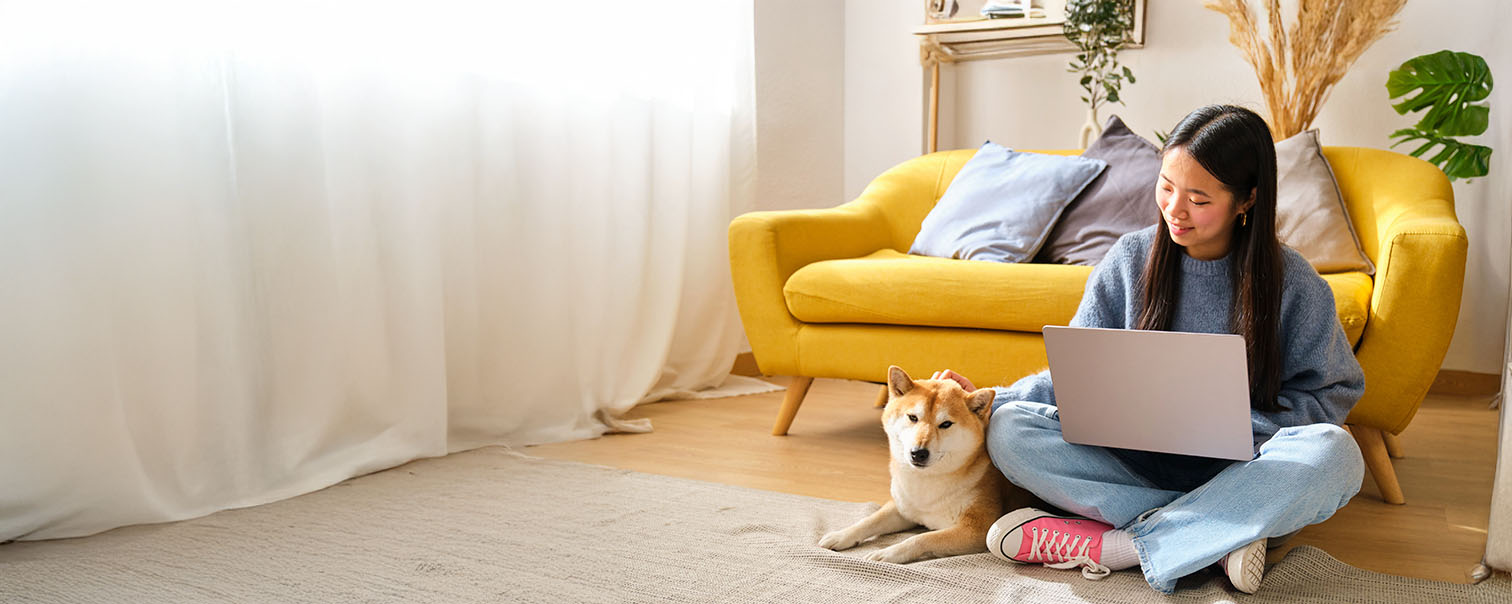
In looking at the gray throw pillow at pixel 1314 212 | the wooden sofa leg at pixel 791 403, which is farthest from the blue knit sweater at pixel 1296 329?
the wooden sofa leg at pixel 791 403

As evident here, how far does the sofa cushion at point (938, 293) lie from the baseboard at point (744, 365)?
3.31ft

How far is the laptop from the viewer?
1.31 meters

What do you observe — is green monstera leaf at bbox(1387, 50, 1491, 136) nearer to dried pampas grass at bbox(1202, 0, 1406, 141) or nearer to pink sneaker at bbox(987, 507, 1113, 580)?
dried pampas grass at bbox(1202, 0, 1406, 141)

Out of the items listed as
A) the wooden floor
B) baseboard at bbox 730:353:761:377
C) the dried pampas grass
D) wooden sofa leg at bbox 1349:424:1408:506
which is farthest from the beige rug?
Result: the dried pampas grass

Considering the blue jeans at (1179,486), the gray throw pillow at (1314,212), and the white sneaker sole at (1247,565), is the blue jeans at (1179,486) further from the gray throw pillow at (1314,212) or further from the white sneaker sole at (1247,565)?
the gray throw pillow at (1314,212)

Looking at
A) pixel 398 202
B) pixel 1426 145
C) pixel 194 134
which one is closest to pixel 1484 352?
pixel 1426 145

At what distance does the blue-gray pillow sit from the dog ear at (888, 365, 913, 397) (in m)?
0.91

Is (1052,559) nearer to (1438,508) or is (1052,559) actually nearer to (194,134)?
(1438,508)

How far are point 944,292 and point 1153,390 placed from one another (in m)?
0.78

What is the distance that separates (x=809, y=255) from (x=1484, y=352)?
194 centimetres

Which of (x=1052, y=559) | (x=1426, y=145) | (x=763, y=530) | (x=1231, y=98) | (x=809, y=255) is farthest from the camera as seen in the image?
(x=1231, y=98)

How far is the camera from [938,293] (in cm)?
214

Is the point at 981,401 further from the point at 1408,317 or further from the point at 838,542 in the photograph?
the point at 1408,317

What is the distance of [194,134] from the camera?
181 cm
